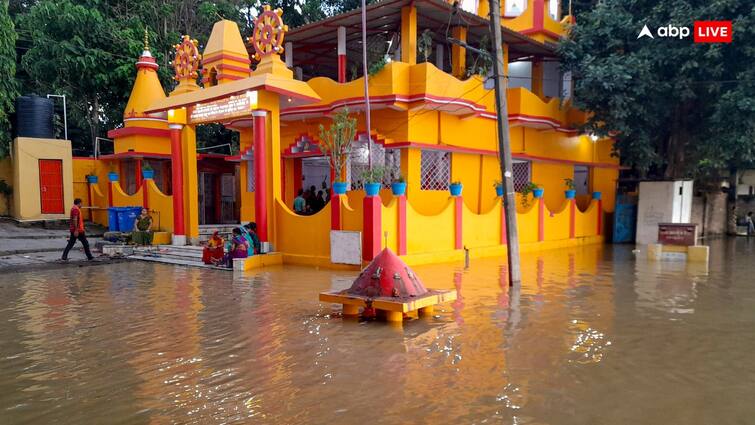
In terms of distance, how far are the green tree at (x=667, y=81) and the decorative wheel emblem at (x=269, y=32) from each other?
958 centimetres

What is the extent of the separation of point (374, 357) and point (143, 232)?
38.1 feet

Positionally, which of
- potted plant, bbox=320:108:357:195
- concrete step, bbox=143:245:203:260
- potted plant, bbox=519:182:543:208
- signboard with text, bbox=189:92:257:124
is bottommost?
concrete step, bbox=143:245:203:260

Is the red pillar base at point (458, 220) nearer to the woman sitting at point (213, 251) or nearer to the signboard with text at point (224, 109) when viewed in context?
the signboard with text at point (224, 109)

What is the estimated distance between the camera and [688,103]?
17172 millimetres

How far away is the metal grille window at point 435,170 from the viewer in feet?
48.0

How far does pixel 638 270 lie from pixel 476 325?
23.0 feet

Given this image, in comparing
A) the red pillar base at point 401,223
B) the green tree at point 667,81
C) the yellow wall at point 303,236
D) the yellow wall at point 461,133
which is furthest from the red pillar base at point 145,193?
the green tree at point 667,81

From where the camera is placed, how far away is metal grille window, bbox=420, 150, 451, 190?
14.6 metres

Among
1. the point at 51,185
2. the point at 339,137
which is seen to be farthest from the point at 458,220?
the point at 51,185

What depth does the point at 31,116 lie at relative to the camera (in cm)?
1848

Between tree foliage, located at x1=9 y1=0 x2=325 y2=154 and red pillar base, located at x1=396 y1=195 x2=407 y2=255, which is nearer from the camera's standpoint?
red pillar base, located at x1=396 y1=195 x2=407 y2=255

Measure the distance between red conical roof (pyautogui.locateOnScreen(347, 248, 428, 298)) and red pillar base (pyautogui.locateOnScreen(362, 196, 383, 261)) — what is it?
3964 millimetres

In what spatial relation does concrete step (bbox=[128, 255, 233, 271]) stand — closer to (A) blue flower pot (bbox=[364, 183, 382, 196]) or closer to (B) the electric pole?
(A) blue flower pot (bbox=[364, 183, 382, 196])

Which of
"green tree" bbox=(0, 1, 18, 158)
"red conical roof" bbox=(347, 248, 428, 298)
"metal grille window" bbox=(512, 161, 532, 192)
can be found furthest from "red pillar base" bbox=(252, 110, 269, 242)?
"green tree" bbox=(0, 1, 18, 158)
